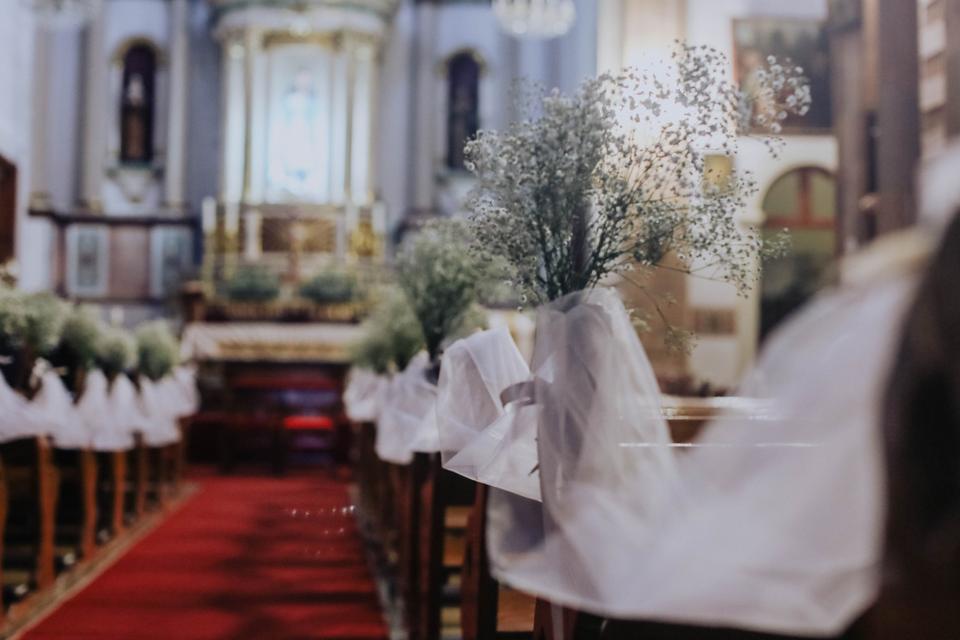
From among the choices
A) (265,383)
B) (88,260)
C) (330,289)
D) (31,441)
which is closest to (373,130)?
(330,289)

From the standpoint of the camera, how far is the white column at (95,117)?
1616 centimetres

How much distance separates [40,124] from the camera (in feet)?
52.3

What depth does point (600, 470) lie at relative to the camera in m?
2.29

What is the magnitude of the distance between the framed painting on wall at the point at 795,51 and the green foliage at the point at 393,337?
448cm

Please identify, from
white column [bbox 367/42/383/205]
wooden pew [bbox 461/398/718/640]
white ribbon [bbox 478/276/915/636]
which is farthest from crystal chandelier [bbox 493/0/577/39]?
white ribbon [bbox 478/276/915/636]

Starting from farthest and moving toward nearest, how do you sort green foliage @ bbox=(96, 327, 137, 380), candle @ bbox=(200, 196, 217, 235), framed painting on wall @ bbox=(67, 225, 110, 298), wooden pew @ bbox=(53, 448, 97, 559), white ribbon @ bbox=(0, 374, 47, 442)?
1. framed painting on wall @ bbox=(67, 225, 110, 298)
2. candle @ bbox=(200, 196, 217, 235)
3. green foliage @ bbox=(96, 327, 137, 380)
4. wooden pew @ bbox=(53, 448, 97, 559)
5. white ribbon @ bbox=(0, 374, 47, 442)

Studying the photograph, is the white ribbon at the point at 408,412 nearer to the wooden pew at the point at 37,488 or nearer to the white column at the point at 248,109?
the wooden pew at the point at 37,488

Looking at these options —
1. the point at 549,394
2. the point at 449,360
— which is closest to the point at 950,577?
the point at 549,394

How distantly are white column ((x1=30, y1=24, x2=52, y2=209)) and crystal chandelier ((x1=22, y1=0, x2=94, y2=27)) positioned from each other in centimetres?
248

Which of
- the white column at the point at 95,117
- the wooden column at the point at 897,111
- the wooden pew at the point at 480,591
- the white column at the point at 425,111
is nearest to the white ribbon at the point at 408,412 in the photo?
the wooden pew at the point at 480,591

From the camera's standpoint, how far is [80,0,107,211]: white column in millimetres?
16156

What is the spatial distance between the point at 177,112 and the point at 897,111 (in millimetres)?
12077

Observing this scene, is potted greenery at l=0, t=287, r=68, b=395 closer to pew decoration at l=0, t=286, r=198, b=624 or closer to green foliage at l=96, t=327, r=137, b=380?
pew decoration at l=0, t=286, r=198, b=624

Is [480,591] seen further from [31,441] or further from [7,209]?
[7,209]
